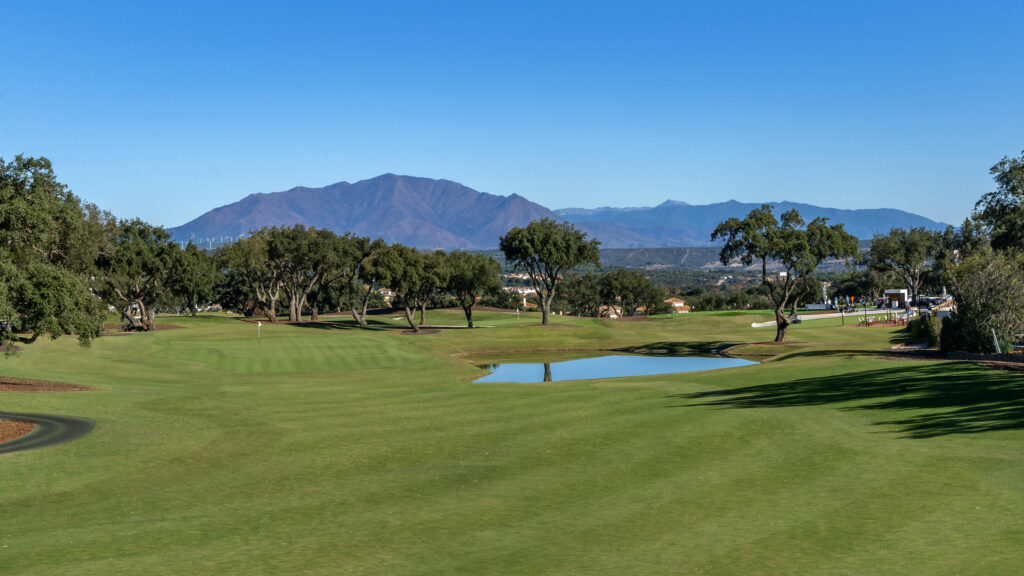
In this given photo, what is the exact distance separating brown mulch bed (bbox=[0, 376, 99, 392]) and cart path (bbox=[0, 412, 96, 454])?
7.01 metres

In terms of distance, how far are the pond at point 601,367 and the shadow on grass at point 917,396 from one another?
1629 centimetres

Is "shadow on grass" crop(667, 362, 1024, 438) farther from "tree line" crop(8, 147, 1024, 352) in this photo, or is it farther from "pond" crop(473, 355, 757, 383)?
"pond" crop(473, 355, 757, 383)

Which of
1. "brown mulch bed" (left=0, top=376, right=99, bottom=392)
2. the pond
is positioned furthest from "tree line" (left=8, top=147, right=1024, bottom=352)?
the pond

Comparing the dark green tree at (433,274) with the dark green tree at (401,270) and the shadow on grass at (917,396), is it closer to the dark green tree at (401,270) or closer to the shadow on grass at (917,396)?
the dark green tree at (401,270)

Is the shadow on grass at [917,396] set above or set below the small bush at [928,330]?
below

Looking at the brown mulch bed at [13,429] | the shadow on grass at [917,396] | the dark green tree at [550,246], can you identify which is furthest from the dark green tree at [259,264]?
the shadow on grass at [917,396]

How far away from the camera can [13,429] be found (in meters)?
25.9

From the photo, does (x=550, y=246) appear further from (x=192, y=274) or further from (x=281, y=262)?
(x=192, y=274)

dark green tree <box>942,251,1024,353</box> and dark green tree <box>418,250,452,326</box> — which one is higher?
dark green tree <box>418,250,452,326</box>

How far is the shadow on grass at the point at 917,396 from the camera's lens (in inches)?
943

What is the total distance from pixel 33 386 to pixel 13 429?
1205cm

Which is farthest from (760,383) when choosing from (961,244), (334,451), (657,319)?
(961,244)

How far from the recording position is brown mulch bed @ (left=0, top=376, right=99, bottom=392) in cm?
3519

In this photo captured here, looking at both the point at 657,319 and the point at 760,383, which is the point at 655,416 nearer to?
the point at 760,383
